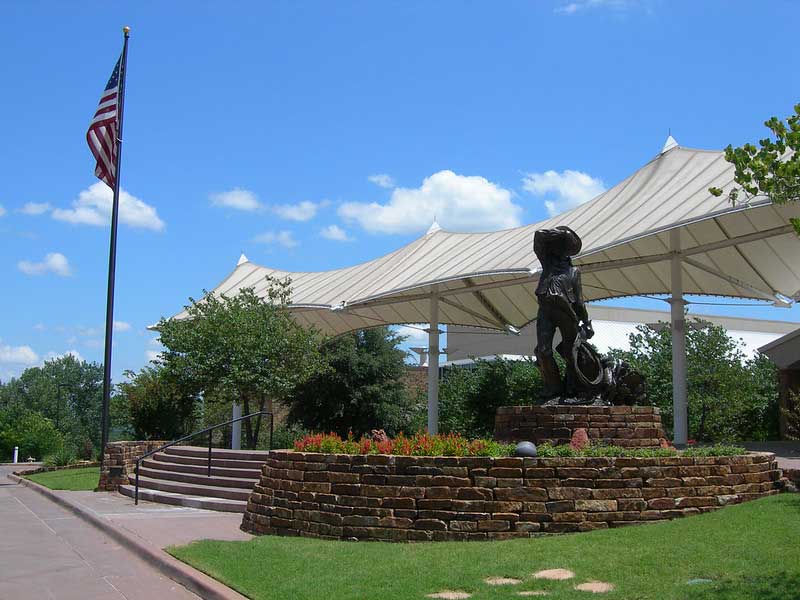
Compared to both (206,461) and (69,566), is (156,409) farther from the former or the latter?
(69,566)

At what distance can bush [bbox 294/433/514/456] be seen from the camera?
11.2 m

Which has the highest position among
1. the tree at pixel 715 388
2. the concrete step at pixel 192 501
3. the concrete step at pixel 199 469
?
the tree at pixel 715 388

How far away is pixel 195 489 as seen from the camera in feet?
58.5

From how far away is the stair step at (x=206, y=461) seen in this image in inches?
734

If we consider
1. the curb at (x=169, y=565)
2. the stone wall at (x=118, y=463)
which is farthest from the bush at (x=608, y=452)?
the stone wall at (x=118, y=463)

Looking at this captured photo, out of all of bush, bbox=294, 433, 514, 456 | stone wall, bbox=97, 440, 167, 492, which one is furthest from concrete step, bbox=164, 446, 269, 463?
bush, bbox=294, 433, 514, 456

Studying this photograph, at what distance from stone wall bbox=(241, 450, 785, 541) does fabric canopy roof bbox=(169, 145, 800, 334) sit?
854cm

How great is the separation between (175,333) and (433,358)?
9643 mm

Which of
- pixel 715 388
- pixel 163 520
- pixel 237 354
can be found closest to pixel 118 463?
pixel 237 354

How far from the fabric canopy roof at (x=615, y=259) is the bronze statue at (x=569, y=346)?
16.8ft

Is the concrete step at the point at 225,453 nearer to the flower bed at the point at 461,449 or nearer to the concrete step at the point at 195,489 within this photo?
the concrete step at the point at 195,489

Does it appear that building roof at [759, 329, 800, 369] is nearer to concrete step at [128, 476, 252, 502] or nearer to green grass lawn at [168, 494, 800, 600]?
concrete step at [128, 476, 252, 502]

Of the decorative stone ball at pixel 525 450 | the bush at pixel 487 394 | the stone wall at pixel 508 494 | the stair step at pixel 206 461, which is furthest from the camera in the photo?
the bush at pixel 487 394

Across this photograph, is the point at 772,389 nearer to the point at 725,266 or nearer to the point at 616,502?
the point at 725,266
